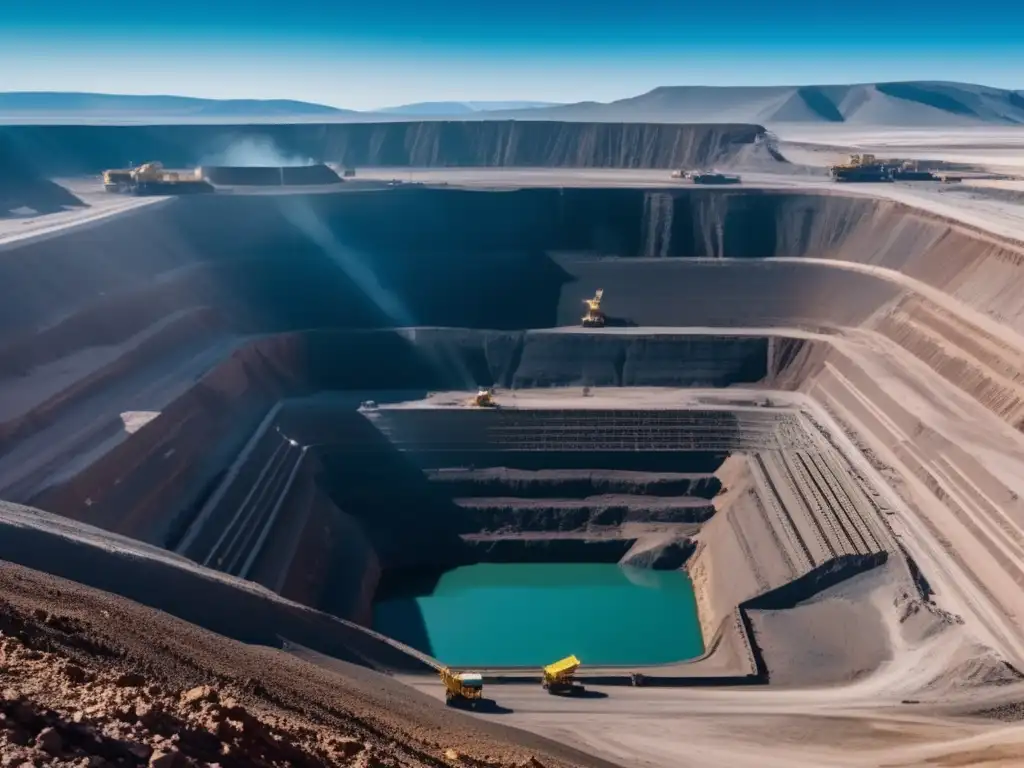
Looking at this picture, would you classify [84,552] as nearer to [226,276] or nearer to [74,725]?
[74,725]

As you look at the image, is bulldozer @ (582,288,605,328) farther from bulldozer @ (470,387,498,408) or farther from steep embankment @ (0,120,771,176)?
steep embankment @ (0,120,771,176)

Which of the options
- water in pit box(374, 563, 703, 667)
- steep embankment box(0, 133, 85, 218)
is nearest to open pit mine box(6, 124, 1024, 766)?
water in pit box(374, 563, 703, 667)

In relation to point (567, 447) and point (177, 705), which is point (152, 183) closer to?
point (567, 447)

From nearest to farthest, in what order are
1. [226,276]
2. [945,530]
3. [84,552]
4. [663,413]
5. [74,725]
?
[74,725], [84,552], [945,530], [663,413], [226,276]

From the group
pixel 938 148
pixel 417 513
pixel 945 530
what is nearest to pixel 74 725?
pixel 945 530

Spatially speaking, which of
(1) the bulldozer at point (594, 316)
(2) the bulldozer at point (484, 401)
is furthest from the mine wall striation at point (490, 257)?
(2) the bulldozer at point (484, 401)

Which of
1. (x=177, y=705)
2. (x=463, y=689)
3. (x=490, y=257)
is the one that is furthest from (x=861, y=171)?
(x=177, y=705)
